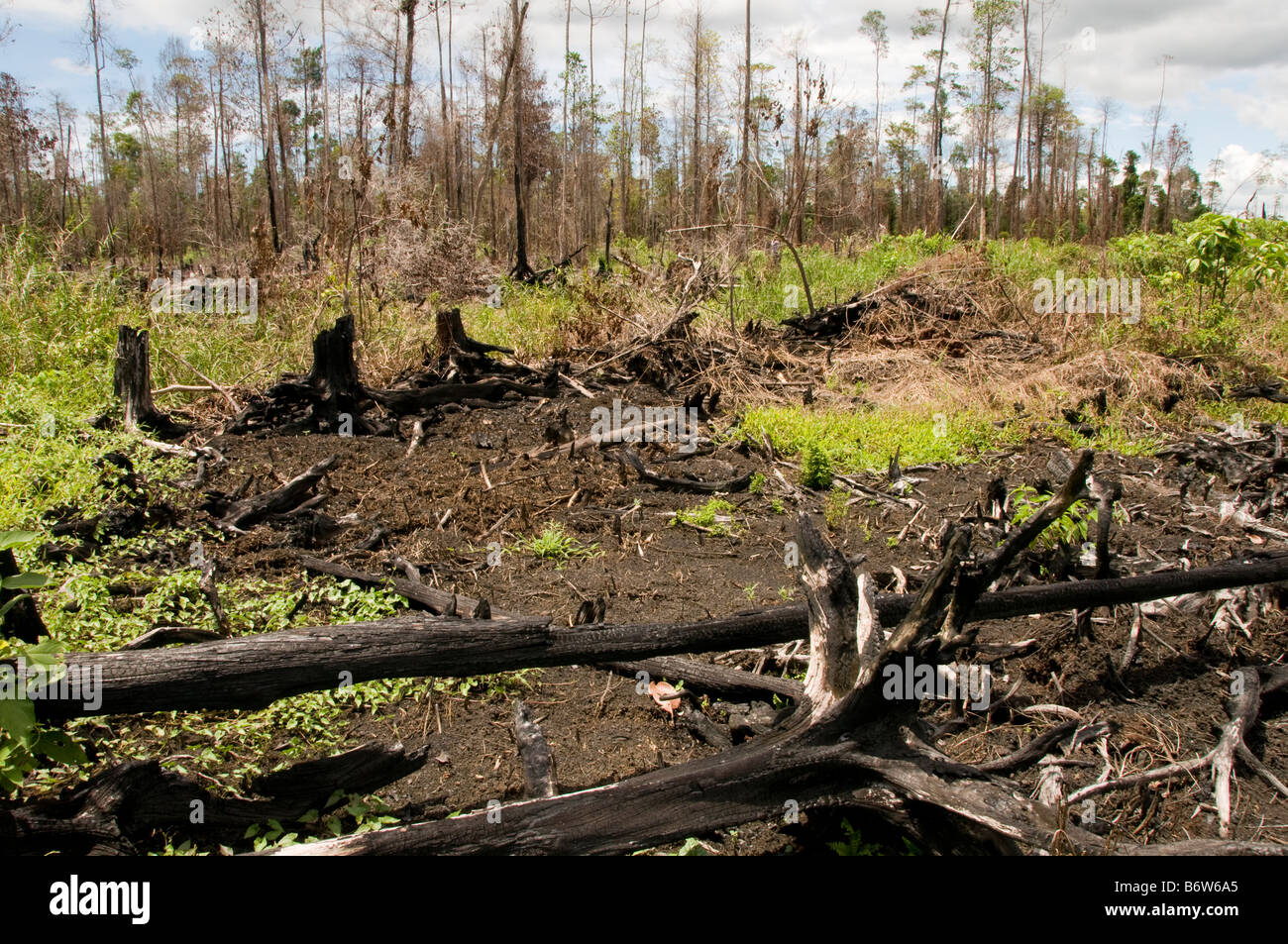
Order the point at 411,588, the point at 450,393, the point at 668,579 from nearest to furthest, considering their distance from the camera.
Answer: the point at 411,588, the point at 668,579, the point at 450,393

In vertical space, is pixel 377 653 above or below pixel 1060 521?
below

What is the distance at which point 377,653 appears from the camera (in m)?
2.46

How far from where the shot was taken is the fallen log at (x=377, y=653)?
231 cm

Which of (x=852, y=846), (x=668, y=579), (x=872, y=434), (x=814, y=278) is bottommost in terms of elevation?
(x=852, y=846)

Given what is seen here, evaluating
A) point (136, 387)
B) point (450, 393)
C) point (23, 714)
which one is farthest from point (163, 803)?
point (450, 393)

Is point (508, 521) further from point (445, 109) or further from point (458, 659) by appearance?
point (445, 109)

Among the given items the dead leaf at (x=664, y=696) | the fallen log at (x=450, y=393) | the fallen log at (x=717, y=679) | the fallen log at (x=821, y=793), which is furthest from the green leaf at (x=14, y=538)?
the fallen log at (x=450, y=393)

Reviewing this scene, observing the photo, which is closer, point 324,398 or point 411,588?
point 411,588

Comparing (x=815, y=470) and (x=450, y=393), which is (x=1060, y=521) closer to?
(x=815, y=470)

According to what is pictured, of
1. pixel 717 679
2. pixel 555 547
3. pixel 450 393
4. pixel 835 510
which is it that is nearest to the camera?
pixel 717 679

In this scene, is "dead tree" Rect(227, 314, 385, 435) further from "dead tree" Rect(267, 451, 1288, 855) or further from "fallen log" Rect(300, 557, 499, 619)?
"dead tree" Rect(267, 451, 1288, 855)

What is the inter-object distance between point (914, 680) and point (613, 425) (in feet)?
16.9

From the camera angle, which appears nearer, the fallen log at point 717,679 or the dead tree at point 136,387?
the fallen log at point 717,679

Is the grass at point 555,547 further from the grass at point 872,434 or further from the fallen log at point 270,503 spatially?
the grass at point 872,434
